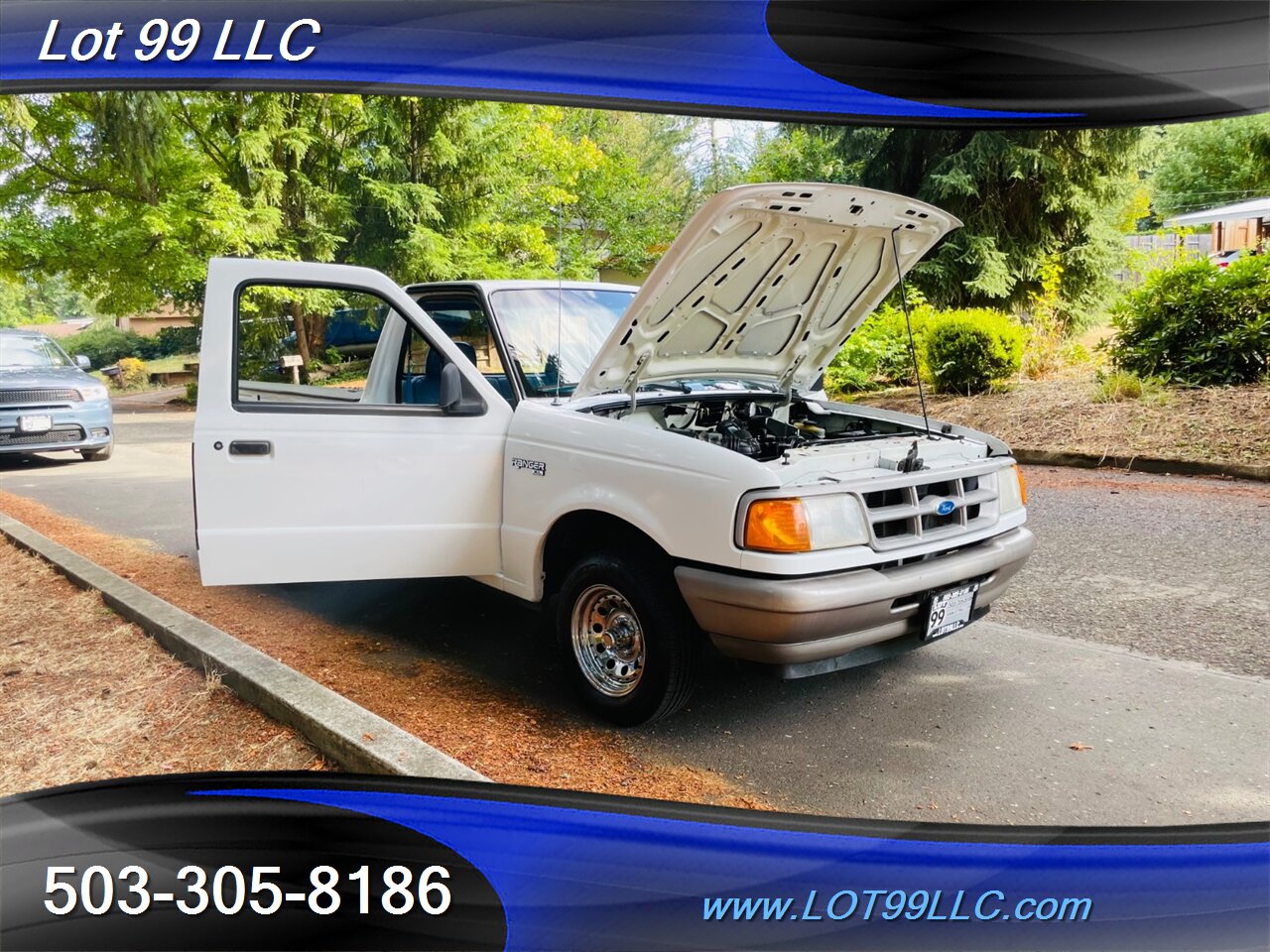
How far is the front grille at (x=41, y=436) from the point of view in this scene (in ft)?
31.5

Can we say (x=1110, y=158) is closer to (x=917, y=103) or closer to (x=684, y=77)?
(x=917, y=103)

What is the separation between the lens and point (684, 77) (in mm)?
3746

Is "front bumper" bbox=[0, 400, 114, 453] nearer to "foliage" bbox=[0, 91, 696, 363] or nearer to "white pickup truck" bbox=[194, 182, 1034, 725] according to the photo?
"foliage" bbox=[0, 91, 696, 363]

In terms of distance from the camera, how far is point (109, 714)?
3.36 meters

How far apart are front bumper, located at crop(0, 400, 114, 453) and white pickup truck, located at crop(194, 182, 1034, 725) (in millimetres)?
7311

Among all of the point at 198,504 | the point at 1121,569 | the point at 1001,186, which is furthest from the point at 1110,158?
the point at 198,504

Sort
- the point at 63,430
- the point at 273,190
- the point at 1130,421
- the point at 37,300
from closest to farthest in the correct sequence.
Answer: the point at 1130,421 → the point at 63,430 → the point at 273,190 → the point at 37,300

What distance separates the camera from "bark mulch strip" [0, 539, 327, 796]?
2957 millimetres

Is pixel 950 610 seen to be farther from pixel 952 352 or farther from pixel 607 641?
pixel 952 352

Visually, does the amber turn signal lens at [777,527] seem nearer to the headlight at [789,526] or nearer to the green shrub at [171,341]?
the headlight at [789,526]

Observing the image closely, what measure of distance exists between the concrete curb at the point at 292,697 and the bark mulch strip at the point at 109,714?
58 millimetres

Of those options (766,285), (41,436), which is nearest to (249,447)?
(766,285)

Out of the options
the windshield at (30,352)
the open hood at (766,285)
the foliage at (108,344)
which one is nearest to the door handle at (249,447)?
the open hood at (766,285)

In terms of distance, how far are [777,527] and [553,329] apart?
1.96 metres
